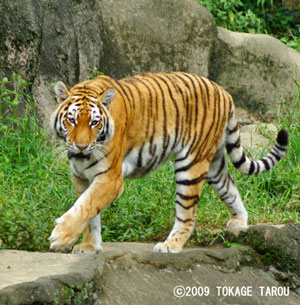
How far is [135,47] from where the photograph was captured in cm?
870

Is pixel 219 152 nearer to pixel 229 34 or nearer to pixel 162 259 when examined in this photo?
pixel 162 259

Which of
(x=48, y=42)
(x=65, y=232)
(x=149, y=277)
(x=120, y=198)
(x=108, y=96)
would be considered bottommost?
(x=120, y=198)

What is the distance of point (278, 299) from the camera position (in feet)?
16.3

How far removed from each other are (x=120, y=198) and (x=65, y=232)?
6.39 ft

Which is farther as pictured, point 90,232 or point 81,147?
point 90,232

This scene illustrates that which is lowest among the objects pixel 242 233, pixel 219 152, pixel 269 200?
pixel 269 200

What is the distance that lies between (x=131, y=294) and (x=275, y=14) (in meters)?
8.05

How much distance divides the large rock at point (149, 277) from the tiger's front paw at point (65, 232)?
0.36 feet

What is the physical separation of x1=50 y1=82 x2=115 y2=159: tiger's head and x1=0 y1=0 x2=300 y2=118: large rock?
8.05 feet

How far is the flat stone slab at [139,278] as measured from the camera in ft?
11.8

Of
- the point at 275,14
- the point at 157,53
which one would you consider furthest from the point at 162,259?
the point at 275,14

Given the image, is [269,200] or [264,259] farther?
[269,200]

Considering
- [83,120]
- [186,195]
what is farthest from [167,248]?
[83,120]

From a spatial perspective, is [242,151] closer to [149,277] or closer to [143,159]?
[143,159]
